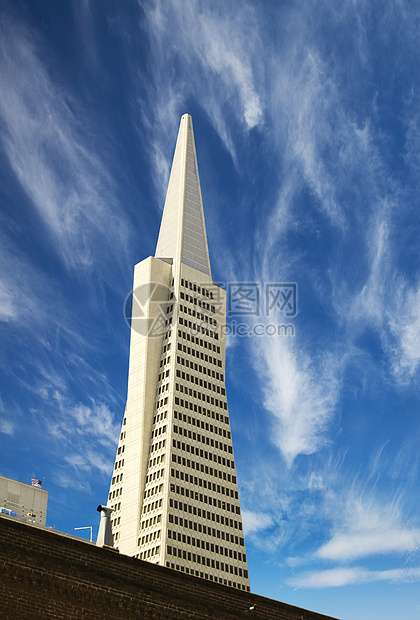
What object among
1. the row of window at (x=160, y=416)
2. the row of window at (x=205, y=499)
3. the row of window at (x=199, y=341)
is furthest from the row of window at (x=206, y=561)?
the row of window at (x=199, y=341)

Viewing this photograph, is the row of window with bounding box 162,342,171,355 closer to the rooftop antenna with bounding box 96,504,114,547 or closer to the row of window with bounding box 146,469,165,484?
the row of window with bounding box 146,469,165,484

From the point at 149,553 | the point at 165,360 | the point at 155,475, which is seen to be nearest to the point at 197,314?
the point at 165,360

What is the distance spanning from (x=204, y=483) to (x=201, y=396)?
19091 mm

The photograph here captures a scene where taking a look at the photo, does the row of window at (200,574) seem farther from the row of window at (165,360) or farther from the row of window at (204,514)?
the row of window at (165,360)

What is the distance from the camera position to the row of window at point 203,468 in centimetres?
15123

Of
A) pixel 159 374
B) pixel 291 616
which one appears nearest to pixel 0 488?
pixel 291 616

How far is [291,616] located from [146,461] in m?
99.7

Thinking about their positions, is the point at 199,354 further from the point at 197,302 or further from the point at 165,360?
the point at 197,302

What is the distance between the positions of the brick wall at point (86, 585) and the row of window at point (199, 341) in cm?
11517

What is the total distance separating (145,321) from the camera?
16550cm

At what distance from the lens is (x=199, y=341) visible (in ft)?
554

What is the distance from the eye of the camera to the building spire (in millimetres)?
177500

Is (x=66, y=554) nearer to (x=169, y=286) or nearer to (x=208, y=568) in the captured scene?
(x=208, y=568)

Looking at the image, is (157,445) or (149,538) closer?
(149,538)
